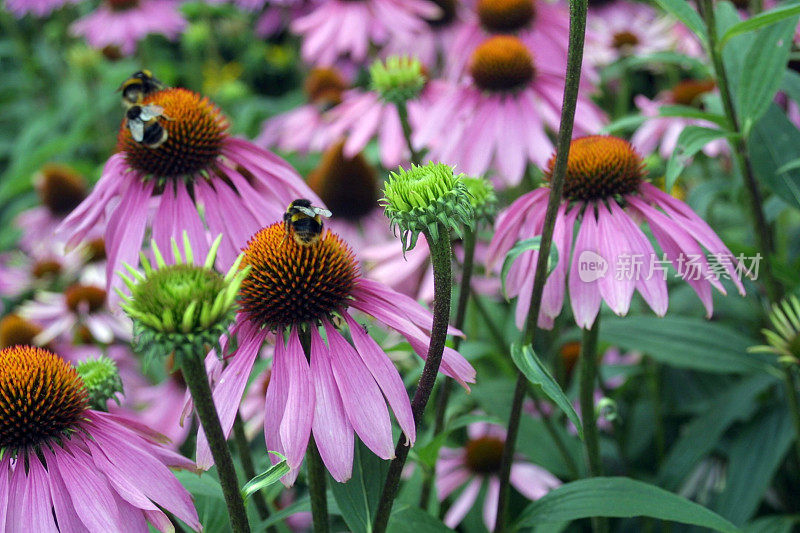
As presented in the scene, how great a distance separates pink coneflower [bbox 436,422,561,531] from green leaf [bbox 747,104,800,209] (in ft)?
2.09

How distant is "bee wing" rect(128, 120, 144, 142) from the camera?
3.51 feet

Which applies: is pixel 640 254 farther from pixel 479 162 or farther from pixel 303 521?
pixel 303 521

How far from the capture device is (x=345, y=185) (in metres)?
2.02

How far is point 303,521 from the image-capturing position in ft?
5.21

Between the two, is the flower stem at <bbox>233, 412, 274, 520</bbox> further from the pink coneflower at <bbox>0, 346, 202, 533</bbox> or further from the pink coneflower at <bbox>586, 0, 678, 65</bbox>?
the pink coneflower at <bbox>586, 0, 678, 65</bbox>

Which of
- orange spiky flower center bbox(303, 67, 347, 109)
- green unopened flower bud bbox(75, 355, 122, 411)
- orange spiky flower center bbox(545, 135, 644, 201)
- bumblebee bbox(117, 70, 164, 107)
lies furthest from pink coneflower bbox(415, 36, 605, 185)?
orange spiky flower center bbox(303, 67, 347, 109)

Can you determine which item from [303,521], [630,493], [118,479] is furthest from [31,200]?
[630,493]

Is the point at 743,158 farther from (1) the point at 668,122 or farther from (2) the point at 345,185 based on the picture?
(2) the point at 345,185

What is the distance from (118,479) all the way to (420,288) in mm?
898

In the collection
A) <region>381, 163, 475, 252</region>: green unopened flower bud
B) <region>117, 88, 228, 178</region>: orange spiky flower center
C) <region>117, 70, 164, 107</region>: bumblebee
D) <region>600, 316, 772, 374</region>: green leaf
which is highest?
<region>117, 70, 164, 107</region>: bumblebee

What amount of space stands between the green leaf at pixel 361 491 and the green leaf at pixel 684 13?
0.68 m

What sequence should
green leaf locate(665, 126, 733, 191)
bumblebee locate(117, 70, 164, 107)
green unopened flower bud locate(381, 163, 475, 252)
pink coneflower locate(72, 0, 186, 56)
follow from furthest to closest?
1. pink coneflower locate(72, 0, 186, 56)
2. bumblebee locate(117, 70, 164, 107)
3. green leaf locate(665, 126, 733, 191)
4. green unopened flower bud locate(381, 163, 475, 252)

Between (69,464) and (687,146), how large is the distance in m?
0.86

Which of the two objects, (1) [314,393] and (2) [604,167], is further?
(2) [604,167]
